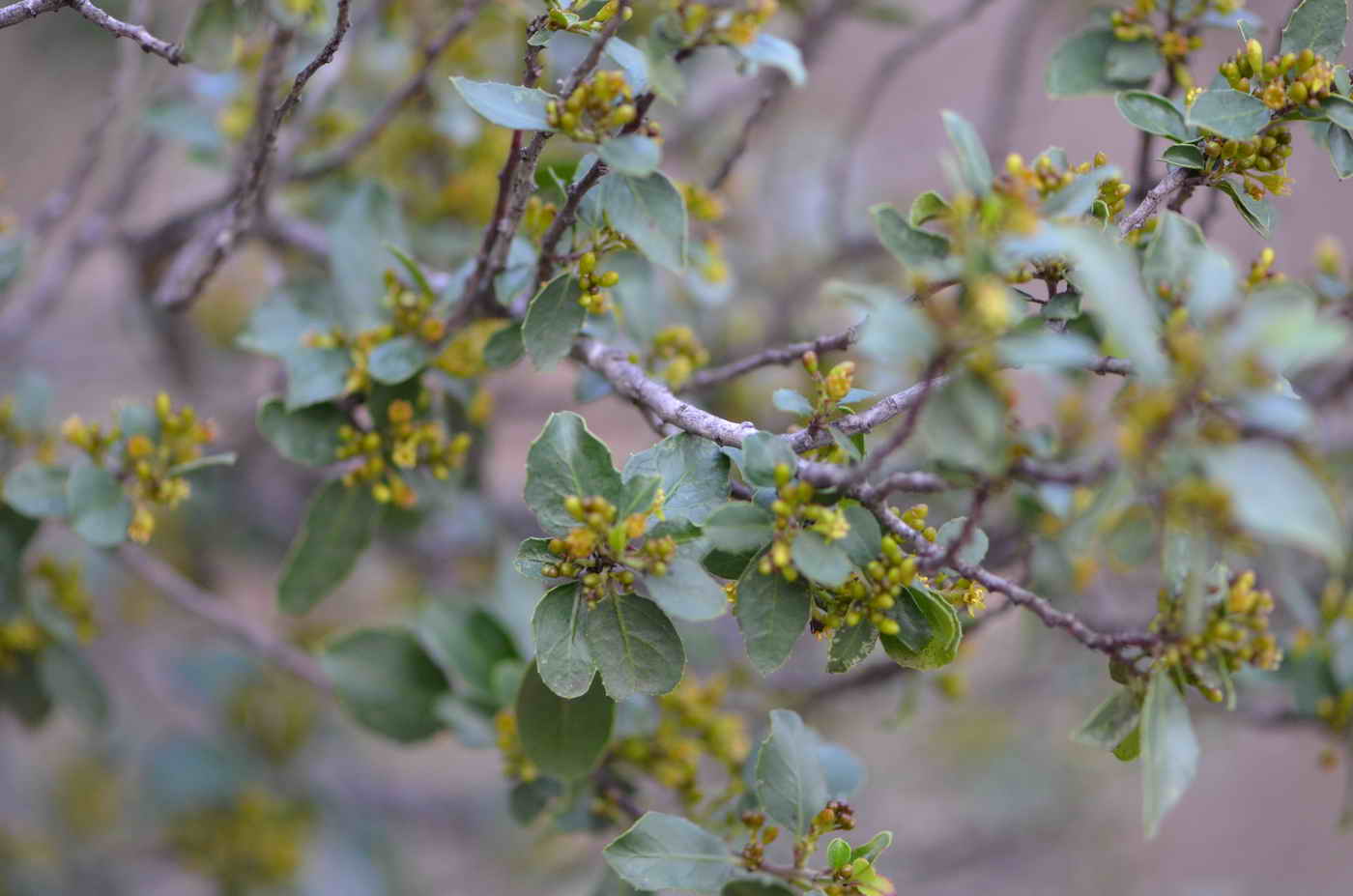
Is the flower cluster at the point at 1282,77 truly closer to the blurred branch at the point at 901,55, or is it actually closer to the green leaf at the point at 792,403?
the green leaf at the point at 792,403

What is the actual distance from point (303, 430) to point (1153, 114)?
2.85 ft

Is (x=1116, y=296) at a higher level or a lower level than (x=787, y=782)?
higher

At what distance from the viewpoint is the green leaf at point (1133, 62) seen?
→ 109 centimetres

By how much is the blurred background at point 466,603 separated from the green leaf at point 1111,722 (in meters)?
0.47

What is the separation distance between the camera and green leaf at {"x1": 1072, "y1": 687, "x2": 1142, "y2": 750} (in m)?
0.81

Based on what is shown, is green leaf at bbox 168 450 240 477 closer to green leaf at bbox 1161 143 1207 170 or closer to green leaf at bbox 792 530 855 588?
green leaf at bbox 792 530 855 588

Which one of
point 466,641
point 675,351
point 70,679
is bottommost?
point 70,679

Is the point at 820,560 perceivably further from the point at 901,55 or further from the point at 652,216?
the point at 901,55

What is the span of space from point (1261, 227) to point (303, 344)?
37.6 inches

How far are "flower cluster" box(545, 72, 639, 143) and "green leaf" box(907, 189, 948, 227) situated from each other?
0.74 feet

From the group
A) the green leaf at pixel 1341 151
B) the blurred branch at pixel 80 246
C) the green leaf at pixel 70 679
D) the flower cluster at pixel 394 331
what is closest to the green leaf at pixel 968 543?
the green leaf at pixel 1341 151

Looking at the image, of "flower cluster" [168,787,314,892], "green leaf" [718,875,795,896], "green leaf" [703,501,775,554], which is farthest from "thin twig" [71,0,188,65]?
"flower cluster" [168,787,314,892]

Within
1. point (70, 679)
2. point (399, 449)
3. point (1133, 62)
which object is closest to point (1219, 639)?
point (1133, 62)

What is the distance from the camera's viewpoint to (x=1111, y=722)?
81cm
